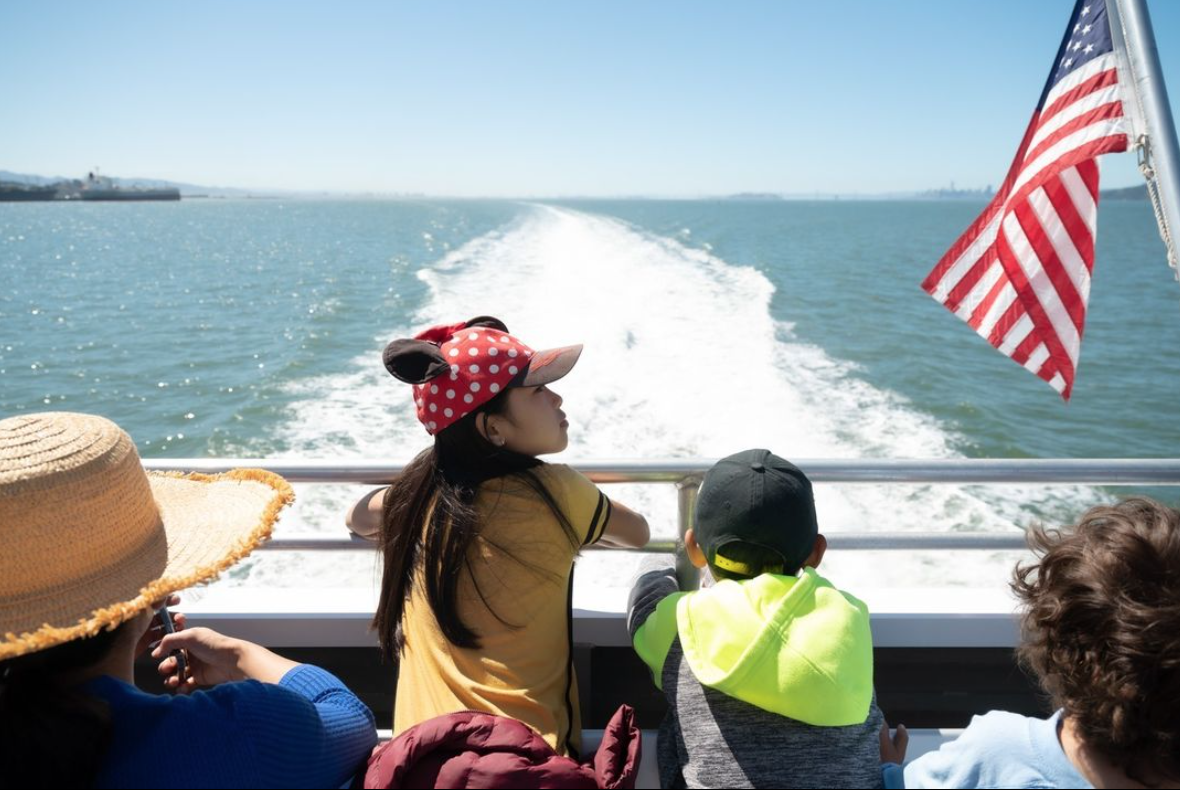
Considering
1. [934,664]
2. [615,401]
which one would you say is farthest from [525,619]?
[615,401]

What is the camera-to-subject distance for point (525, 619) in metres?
1.66

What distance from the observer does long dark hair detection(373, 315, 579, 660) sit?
1685 mm

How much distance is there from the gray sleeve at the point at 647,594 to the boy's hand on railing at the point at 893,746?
1.66 ft

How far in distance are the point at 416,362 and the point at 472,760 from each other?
823 mm

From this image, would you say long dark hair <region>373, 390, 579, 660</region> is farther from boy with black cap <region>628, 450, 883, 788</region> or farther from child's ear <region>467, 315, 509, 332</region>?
boy with black cap <region>628, 450, 883, 788</region>

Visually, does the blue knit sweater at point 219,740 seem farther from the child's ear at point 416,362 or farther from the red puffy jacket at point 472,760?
the child's ear at point 416,362

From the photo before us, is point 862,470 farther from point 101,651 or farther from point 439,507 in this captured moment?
point 101,651

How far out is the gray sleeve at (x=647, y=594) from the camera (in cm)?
176

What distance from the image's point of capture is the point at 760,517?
1.49m

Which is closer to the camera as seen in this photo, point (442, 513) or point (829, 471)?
point (442, 513)

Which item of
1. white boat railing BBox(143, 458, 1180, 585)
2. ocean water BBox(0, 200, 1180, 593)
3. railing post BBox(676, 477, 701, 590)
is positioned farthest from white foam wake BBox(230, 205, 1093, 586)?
railing post BBox(676, 477, 701, 590)

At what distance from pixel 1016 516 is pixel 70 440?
6.31m

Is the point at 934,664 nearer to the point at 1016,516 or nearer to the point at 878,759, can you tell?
the point at 878,759

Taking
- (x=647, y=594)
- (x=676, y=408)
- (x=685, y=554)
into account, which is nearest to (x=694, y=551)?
(x=647, y=594)
